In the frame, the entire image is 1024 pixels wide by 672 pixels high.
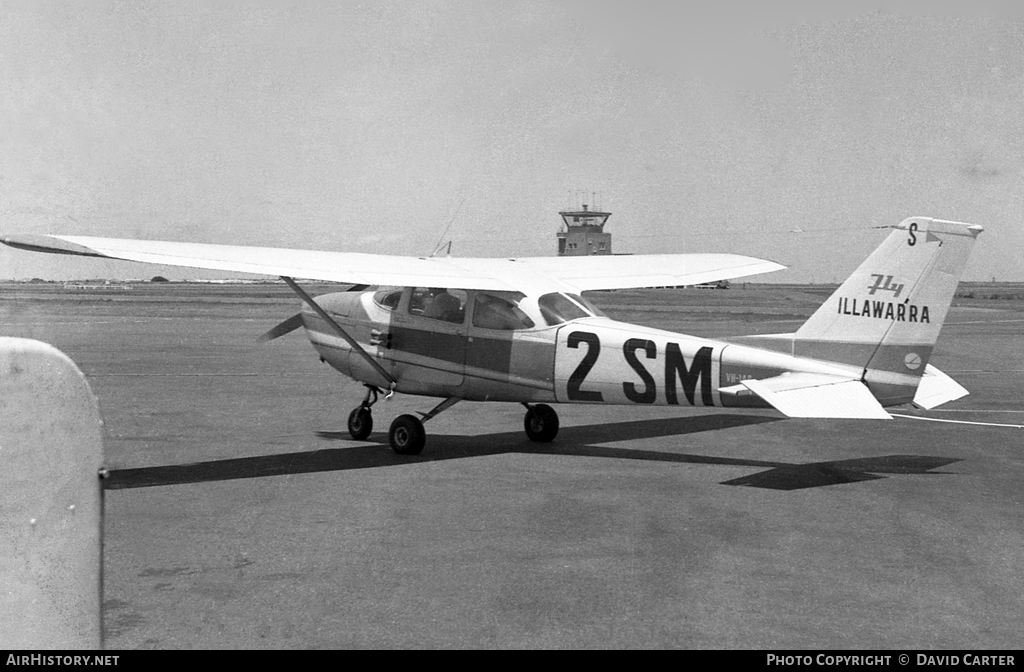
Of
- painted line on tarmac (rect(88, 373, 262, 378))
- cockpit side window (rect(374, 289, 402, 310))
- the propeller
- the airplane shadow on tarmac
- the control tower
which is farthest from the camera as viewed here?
the control tower

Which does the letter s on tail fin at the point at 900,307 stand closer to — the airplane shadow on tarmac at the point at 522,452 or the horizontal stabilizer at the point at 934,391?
the horizontal stabilizer at the point at 934,391

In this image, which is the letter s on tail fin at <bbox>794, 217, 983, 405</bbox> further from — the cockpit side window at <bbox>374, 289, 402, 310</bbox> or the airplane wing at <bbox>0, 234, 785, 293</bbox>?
the cockpit side window at <bbox>374, 289, 402, 310</bbox>

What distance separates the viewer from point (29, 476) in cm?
176

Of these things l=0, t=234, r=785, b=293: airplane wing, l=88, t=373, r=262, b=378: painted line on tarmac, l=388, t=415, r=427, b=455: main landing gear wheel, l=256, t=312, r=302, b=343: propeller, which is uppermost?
l=0, t=234, r=785, b=293: airplane wing

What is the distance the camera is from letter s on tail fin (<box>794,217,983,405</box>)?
34.9ft

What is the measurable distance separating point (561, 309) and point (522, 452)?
1777mm

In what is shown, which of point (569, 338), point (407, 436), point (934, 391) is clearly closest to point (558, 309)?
point (569, 338)

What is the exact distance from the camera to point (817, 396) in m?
10.2

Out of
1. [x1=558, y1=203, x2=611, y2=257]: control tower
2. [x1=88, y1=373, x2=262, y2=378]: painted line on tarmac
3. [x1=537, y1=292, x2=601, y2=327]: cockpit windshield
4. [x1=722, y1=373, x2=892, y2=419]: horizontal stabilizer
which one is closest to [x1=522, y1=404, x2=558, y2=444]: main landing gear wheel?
[x1=537, y1=292, x2=601, y2=327]: cockpit windshield

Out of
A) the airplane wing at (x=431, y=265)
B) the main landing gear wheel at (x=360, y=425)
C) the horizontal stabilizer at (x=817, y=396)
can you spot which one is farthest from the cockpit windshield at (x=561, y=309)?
the main landing gear wheel at (x=360, y=425)

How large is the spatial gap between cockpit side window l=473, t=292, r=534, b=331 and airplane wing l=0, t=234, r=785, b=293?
0.19 m

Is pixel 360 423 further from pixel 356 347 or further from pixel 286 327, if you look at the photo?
pixel 286 327

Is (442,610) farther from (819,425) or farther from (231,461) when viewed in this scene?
(819,425)

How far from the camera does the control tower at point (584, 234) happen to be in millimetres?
140150
